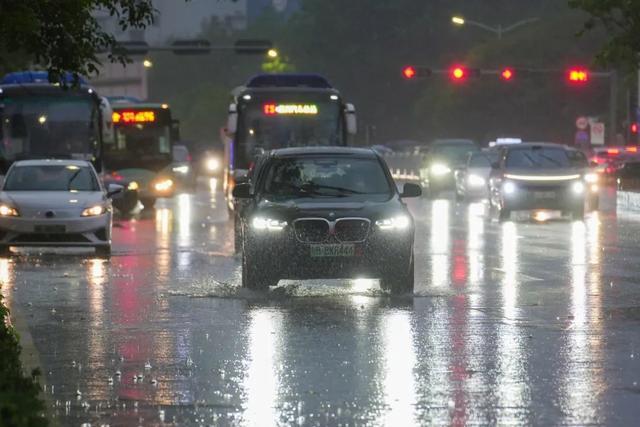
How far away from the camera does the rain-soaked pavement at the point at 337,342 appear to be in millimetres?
10852

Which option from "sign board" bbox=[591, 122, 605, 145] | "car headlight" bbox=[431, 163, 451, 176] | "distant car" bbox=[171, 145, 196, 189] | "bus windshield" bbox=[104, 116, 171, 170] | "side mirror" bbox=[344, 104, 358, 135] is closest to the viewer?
"side mirror" bbox=[344, 104, 358, 135]

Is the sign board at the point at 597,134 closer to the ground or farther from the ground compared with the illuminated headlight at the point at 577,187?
farther from the ground

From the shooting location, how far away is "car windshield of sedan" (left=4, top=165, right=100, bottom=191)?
28438 millimetres

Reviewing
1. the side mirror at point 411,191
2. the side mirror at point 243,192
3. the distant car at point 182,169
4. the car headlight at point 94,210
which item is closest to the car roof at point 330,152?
the side mirror at point 243,192

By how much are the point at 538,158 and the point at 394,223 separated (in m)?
20.3

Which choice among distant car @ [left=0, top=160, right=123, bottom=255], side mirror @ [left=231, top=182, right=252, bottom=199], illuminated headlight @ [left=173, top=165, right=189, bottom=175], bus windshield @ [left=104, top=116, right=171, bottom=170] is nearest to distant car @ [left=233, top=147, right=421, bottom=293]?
side mirror @ [left=231, top=182, right=252, bottom=199]

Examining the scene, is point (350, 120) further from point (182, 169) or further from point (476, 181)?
point (182, 169)

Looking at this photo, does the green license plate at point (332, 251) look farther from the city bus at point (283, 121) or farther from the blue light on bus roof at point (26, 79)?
the blue light on bus roof at point (26, 79)

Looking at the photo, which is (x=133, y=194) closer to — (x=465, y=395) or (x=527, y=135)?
(x=465, y=395)

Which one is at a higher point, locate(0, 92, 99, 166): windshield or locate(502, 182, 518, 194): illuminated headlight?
locate(0, 92, 99, 166): windshield

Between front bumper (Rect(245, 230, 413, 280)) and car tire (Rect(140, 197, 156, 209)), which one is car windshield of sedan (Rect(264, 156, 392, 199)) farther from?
car tire (Rect(140, 197, 156, 209))

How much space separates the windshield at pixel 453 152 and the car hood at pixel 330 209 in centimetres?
3867

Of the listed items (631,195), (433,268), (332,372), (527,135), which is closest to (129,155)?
(631,195)

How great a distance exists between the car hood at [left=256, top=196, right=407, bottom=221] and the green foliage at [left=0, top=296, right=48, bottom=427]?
831cm
